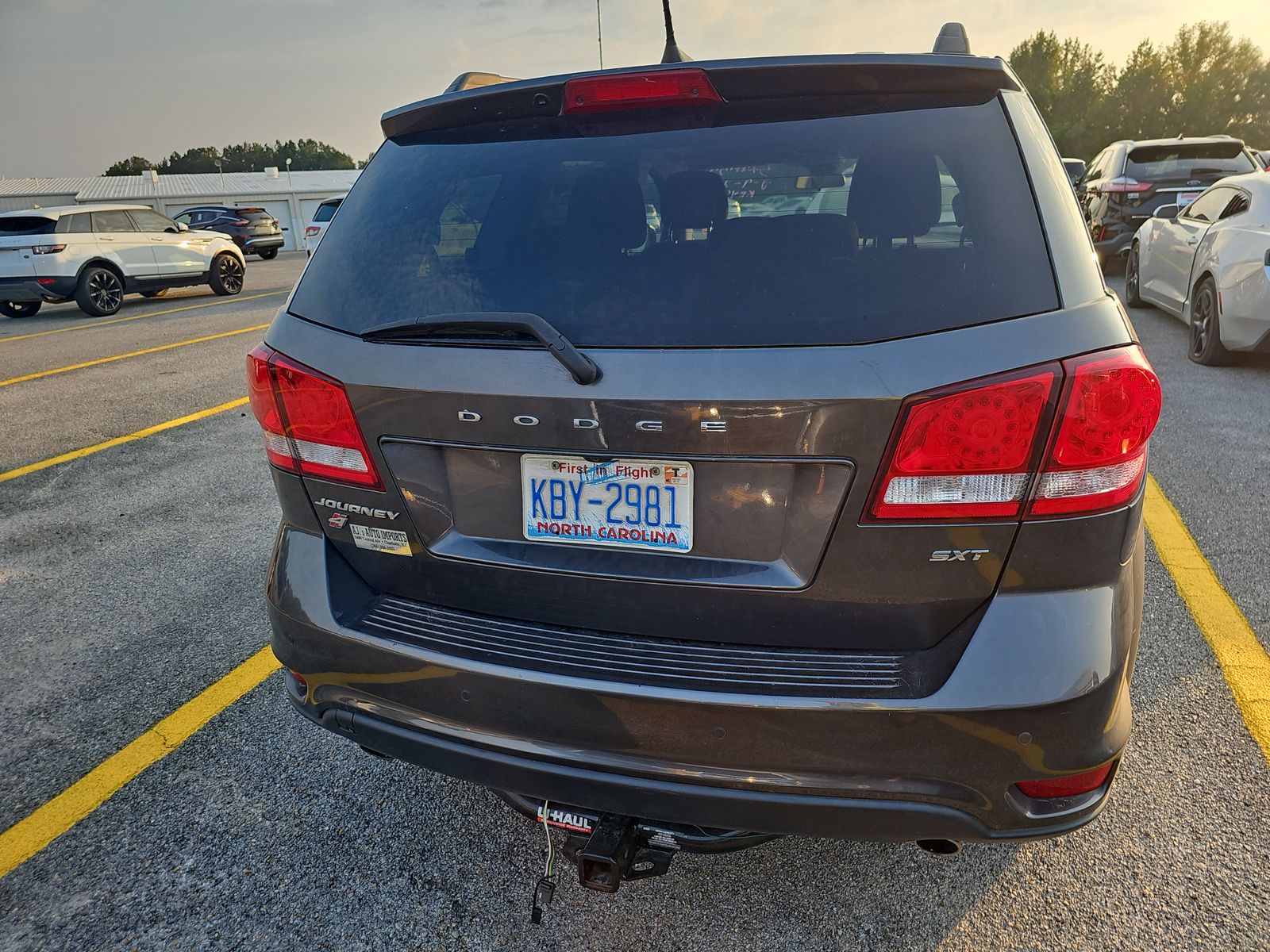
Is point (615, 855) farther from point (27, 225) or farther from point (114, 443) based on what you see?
point (27, 225)

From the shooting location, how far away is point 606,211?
180 cm

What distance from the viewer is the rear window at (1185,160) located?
443 inches

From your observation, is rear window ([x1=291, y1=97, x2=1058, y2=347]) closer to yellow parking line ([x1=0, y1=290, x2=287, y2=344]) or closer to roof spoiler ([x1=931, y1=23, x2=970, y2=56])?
roof spoiler ([x1=931, y1=23, x2=970, y2=56])

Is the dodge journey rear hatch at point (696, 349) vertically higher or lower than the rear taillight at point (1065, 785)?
higher

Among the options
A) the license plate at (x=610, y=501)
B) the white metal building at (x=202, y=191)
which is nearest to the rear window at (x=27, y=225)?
the license plate at (x=610, y=501)

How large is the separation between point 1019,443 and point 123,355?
1048 cm

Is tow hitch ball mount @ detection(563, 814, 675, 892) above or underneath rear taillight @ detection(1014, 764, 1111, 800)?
underneath

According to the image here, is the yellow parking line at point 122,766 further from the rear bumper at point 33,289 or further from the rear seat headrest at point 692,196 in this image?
the rear bumper at point 33,289

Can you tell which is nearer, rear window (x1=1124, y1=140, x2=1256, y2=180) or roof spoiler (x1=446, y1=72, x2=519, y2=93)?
roof spoiler (x1=446, y1=72, x2=519, y2=93)

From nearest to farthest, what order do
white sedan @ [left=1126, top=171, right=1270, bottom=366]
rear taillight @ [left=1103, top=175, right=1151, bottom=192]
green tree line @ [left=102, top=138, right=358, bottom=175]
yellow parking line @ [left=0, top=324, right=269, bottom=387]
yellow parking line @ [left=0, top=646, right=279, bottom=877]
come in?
yellow parking line @ [left=0, top=646, right=279, bottom=877] < white sedan @ [left=1126, top=171, right=1270, bottom=366] < yellow parking line @ [left=0, top=324, right=269, bottom=387] < rear taillight @ [left=1103, top=175, right=1151, bottom=192] < green tree line @ [left=102, top=138, right=358, bottom=175]

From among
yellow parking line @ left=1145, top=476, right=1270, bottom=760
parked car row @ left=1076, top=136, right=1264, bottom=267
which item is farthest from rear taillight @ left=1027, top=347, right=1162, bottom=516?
parked car row @ left=1076, top=136, right=1264, bottom=267

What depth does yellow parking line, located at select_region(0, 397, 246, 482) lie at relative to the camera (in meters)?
5.54

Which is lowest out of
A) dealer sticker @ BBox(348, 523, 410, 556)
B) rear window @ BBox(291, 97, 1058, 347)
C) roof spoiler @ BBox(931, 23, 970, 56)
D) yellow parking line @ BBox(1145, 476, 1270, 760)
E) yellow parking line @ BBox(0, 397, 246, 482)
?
yellow parking line @ BBox(0, 397, 246, 482)

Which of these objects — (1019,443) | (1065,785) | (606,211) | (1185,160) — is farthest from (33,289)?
(1185,160)
